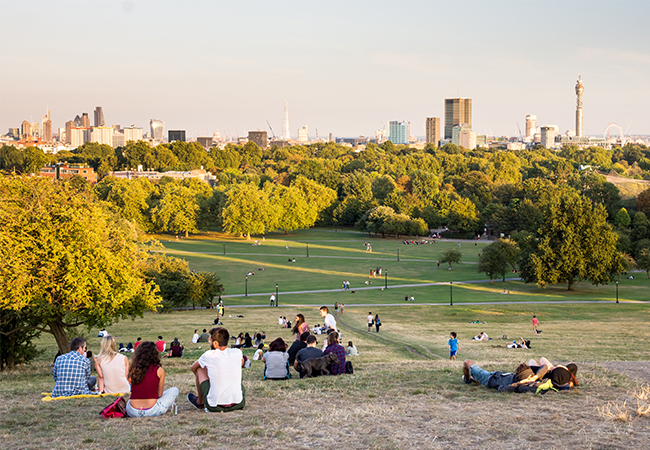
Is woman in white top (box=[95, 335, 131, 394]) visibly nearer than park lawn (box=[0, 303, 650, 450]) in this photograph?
No

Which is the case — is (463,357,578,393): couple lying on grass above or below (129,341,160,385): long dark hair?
below

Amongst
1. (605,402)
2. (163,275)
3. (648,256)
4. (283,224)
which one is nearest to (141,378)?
(605,402)

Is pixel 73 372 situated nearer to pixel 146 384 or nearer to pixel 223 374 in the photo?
pixel 146 384

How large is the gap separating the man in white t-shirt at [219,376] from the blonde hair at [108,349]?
1.94 m

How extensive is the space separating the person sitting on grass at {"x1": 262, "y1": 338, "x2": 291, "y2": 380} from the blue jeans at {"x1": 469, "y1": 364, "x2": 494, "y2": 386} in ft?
13.7

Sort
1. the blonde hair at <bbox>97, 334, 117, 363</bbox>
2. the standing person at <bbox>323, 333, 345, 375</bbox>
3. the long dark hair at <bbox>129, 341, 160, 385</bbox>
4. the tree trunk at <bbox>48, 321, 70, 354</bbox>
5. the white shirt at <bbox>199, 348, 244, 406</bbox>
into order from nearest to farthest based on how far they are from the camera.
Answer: the long dark hair at <bbox>129, 341, 160, 385</bbox>
the white shirt at <bbox>199, 348, 244, 406</bbox>
the blonde hair at <bbox>97, 334, 117, 363</bbox>
the standing person at <bbox>323, 333, 345, 375</bbox>
the tree trunk at <bbox>48, 321, 70, 354</bbox>

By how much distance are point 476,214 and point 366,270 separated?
44.1m

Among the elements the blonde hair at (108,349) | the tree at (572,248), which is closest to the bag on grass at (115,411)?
the blonde hair at (108,349)

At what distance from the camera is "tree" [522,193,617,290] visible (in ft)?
170

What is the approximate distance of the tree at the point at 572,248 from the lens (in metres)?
51.8

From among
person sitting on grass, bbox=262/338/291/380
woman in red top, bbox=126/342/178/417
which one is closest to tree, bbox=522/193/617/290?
person sitting on grass, bbox=262/338/291/380

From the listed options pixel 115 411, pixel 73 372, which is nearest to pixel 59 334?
pixel 73 372

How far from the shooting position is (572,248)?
5250cm

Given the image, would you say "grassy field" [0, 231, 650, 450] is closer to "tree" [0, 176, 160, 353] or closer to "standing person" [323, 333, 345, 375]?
"standing person" [323, 333, 345, 375]
